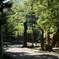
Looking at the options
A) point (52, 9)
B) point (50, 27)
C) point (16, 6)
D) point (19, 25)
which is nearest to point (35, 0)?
point (52, 9)

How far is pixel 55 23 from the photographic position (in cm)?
2755

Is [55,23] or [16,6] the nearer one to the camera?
[55,23]

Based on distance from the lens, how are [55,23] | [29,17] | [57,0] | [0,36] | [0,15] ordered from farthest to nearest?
[29,17], [55,23], [57,0], [0,15], [0,36]

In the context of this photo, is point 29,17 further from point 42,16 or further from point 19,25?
point 42,16

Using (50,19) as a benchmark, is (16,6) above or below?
above

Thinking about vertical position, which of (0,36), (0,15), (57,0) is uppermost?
(57,0)

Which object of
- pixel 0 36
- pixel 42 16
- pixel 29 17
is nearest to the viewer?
pixel 0 36

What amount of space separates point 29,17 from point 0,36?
2671cm

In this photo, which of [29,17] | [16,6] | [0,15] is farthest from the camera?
[29,17]

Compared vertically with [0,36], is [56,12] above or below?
above

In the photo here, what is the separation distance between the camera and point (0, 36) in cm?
1619

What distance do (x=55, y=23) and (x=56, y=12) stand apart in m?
1.42

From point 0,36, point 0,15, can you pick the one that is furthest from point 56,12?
point 0,36

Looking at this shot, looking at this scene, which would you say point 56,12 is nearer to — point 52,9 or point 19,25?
point 52,9
